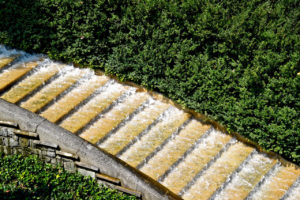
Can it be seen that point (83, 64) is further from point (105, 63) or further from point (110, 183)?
point (110, 183)

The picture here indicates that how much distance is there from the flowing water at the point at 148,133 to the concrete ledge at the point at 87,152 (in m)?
0.48

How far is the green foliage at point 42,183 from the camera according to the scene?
19.5 feet

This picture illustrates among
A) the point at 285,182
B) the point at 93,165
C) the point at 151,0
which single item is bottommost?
the point at 285,182

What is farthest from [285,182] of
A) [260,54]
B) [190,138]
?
[260,54]

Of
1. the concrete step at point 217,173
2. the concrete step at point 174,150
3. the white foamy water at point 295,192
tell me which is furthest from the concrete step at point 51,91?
the white foamy water at point 295,192

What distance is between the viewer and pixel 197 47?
735cm

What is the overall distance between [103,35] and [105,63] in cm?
64

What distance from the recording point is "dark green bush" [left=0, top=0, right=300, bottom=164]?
6.48m

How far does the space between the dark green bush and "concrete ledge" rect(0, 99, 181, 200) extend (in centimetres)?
207

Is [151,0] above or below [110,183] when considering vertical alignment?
above

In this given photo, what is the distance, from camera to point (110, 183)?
5.96 m

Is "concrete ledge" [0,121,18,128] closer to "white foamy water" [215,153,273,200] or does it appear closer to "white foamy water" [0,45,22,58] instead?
"white foamy water" [0,45,22,58]

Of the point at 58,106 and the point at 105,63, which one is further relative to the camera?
the point at 105,63

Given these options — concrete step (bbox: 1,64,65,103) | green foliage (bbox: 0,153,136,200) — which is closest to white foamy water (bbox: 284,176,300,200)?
green foliage (bbox: 0,153,136,200)
